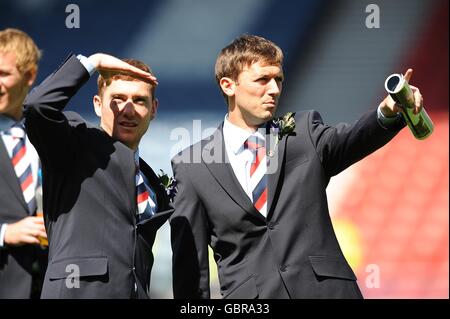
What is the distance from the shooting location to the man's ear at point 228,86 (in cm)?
383

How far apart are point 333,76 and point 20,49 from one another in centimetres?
311

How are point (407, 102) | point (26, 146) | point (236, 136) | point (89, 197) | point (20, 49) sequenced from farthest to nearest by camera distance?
point (20, 49)
point (26, 146)
point (236, 136)
point (89, 197)
point (407, 102)

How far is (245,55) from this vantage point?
3.78 metres

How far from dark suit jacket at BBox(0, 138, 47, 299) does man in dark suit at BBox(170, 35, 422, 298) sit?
72cm

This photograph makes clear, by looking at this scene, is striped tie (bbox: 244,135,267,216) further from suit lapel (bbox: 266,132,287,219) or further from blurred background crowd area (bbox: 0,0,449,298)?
blurred background crowd area (bbox: 0,0,449,298)

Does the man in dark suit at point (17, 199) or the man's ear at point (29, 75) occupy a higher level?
the man's ear at point (29, 75)

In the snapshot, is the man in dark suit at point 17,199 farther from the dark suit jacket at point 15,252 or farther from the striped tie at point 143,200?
the striped tie at point 143,200

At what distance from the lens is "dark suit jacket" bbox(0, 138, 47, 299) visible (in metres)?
3.90

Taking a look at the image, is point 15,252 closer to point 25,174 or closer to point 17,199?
point 17,199

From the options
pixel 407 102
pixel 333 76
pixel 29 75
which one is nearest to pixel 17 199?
pixel 29 75

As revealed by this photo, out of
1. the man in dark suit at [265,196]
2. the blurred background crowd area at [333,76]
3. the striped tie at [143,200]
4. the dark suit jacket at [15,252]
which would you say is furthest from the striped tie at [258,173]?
the blurred background crowd area at [333,76]

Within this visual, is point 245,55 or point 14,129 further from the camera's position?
point 14,129

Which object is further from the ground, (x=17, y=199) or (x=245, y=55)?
(x=245, y=55)

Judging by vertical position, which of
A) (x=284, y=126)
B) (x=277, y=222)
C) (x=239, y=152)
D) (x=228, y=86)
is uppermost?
(x=228, y=86)
